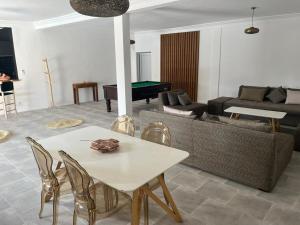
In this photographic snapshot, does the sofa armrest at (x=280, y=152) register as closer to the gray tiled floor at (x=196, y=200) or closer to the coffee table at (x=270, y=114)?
the gray tiled floor at (x=196, y=200)

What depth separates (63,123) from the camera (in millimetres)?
5699

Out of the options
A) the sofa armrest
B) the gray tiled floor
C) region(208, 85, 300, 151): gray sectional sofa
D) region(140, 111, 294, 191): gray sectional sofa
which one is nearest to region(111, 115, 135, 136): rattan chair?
region(140, 111, 294, 191): gray sectional sofa

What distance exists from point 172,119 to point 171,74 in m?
5.83

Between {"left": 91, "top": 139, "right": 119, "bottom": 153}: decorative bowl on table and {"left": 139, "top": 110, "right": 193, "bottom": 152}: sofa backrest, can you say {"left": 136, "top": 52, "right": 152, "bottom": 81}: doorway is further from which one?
{"left": 91, "top": 139, "right": 119, "bottom": 153}: decorative bowl on table

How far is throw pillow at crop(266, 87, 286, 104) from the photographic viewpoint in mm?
5799

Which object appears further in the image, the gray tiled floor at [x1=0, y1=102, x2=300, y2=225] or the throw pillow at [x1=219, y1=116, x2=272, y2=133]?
the throw pillow at [x1=219, y1=116, x2=272, y2=133]

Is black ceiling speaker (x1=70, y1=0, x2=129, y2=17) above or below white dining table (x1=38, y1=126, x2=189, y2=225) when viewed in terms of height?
above

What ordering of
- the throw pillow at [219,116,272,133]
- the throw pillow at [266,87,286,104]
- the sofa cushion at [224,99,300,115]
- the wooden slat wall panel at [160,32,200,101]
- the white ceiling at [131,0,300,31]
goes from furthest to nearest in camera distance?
the wooden slat wall panel at [160,32,200,101], the throw pillow at [266,87,286,104], the sofa cushion at [224,99,300,115], the white ceiling at [131,0,300,31], the throw pillow at [219,116,272,133]

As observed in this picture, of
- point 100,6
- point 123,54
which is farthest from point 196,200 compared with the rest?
point 123,54

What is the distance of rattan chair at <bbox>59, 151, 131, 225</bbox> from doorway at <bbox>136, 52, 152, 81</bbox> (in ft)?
28.3

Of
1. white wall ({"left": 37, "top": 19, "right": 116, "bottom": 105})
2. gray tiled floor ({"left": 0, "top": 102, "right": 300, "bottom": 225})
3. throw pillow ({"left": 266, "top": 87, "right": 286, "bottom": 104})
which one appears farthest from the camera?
white wall ({"left": 37, "top": 19, "right": 116, "bottom": 105})

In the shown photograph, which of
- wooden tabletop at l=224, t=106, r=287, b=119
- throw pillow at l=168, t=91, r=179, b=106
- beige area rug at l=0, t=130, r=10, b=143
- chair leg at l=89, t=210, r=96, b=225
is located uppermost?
throw pillow at l=168, t=91, r=179, b=106

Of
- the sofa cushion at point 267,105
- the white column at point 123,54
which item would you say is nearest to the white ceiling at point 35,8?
the white column at point 123,54

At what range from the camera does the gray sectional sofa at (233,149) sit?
2.63m
